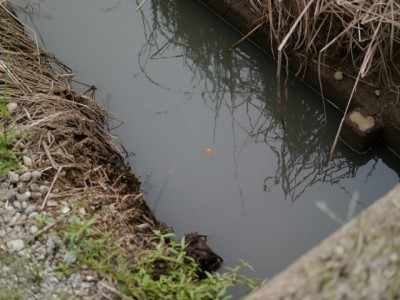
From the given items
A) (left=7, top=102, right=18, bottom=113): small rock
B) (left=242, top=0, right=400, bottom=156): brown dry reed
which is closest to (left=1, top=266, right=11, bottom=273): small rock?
(left=7, top=102, right=18, bottom=113): small rock

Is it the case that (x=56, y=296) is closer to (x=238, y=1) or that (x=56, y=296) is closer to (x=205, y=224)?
(x=205, y=224)

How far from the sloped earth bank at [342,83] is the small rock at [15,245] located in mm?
1902

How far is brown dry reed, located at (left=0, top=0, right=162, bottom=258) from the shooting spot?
9.57 feet

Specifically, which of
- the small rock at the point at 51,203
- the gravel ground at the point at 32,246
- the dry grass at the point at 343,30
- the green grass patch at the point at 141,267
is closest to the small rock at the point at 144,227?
the green grass patch at the point at 141,267

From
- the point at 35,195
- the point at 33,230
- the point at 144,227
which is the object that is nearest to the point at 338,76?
the point at 144,227

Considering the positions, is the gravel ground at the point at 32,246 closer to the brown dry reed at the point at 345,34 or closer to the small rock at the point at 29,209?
the small rock at the point at 29,209

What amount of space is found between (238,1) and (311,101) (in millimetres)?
822

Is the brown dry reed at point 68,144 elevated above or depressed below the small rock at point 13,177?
above

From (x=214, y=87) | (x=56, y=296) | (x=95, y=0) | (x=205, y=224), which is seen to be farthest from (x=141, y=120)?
(x=56, y=296)

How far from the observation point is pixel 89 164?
10.4 ft

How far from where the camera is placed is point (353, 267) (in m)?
1.74

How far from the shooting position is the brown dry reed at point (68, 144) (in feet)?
9.57

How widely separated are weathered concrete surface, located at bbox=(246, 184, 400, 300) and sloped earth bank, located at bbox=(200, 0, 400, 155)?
176 centimetres

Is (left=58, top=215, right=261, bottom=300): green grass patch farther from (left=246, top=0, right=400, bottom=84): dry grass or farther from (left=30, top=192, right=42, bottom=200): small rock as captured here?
(left=246, top=0, right=400, bottom=84): dry grass
